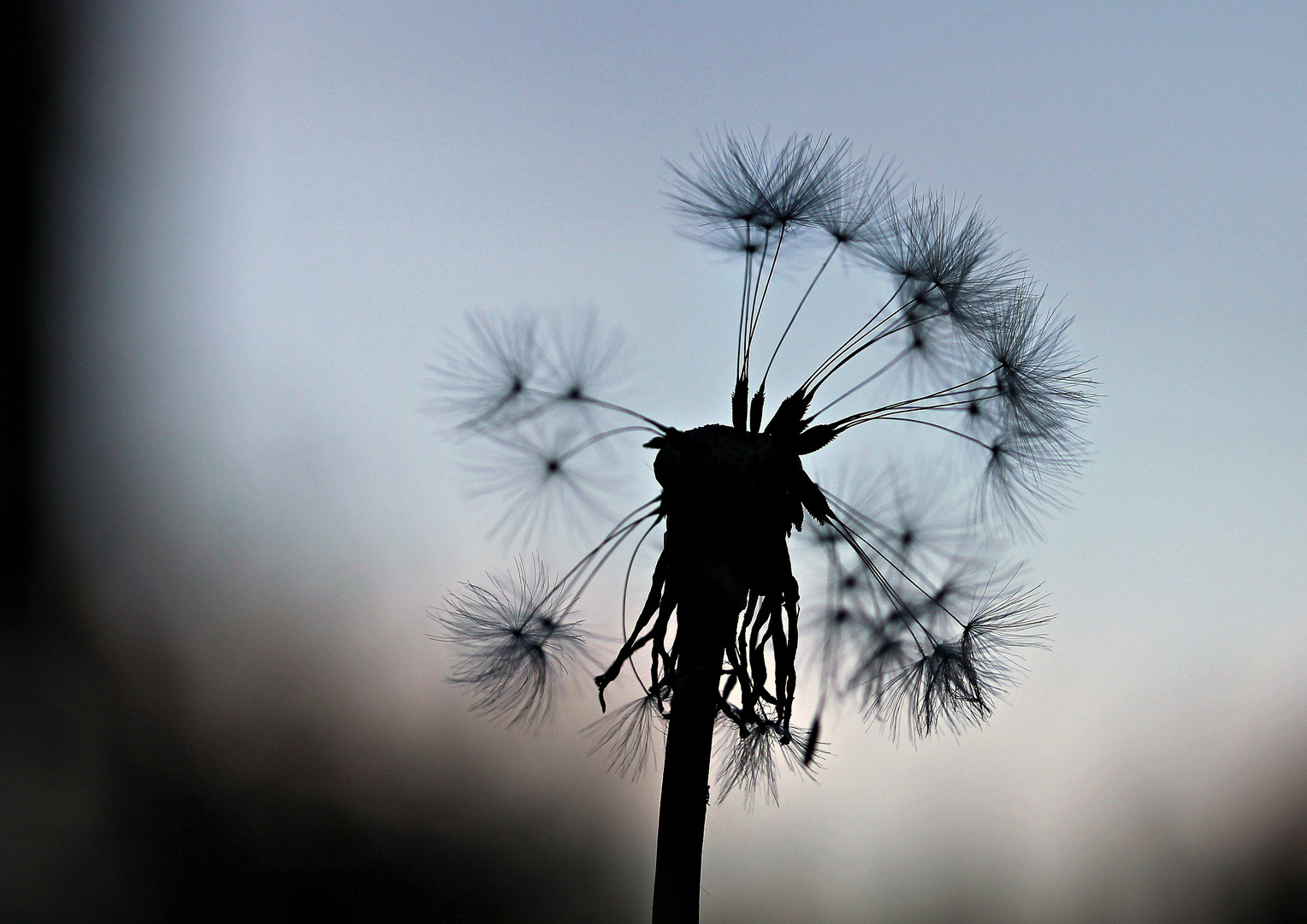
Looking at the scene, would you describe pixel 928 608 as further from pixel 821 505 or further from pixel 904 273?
pixel 904 273

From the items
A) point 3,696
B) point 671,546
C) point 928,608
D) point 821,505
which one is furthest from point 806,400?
point 3,696

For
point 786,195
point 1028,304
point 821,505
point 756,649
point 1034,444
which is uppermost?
point 786,195

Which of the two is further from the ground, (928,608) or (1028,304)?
(1028,304)

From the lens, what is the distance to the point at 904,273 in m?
4.19

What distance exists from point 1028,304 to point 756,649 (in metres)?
2.28

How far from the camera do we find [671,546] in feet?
10.3

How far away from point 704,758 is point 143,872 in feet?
58.5

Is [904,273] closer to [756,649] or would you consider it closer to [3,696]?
[756,649]

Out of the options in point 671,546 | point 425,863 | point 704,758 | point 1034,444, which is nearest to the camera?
point 704,758

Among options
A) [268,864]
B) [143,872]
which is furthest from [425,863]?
[143,872]

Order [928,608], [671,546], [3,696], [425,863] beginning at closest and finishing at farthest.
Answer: [671,546] → [928,608] → [3,696] → [425,863]

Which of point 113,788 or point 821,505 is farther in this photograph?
point 113,788

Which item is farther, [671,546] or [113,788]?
[113,788]

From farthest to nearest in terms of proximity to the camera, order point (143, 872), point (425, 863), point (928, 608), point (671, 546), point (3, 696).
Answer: point (425, 863)
point (143, 872)
point (3, 696)
point (928, 608)
point (671, 546)
